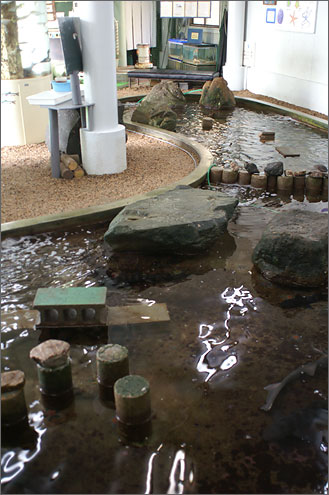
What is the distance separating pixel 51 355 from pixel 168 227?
90.3 inches

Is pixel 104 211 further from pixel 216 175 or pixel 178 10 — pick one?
pixel 178 10

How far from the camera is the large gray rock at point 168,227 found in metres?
5.25

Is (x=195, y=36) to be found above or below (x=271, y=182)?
above

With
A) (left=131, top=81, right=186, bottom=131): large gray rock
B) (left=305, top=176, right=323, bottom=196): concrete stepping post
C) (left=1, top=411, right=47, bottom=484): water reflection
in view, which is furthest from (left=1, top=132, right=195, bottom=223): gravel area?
(left=1, top=411, right=47, bottom=484): water reflection

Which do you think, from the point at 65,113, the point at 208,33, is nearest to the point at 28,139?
the point at 65,113

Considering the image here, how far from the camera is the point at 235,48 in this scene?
47.4 feet

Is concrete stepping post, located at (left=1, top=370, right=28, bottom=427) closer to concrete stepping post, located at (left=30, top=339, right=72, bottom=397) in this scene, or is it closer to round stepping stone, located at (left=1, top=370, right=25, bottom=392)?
round stepping stone, located at (left=1, top=370, right=25, bottom=392)

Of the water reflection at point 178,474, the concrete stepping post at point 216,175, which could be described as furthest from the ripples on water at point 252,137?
the water reflection at point 178,474

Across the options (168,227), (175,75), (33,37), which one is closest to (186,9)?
(175,75)

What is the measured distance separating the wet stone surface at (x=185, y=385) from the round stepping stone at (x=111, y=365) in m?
0.13

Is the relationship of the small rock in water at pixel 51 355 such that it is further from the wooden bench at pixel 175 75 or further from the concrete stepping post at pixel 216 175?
the wooden bench at pixel 175 75

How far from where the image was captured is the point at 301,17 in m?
11.9

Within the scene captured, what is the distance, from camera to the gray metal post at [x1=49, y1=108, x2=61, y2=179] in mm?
7199

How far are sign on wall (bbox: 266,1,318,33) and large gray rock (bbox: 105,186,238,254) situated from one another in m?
7.76
